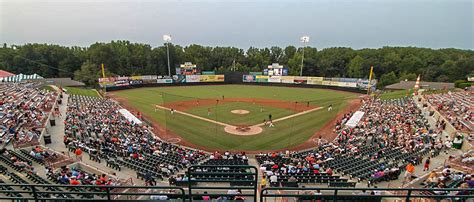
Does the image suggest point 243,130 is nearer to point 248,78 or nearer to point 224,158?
point 224,158

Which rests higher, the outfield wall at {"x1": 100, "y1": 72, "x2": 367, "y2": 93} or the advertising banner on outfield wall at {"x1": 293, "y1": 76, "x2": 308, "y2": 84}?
the advertising banner on outfield wall at {"x1": 293, "y1": 76, "x2": 308, "y2": 84}

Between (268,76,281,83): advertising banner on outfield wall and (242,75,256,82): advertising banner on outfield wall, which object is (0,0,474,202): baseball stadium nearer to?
(268,76,281,83): advertising banner on outfield wall

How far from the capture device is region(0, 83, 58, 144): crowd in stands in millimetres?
18795

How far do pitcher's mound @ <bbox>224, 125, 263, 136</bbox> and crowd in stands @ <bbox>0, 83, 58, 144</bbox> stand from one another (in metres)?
16.1

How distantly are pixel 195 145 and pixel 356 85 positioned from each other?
1868 inches

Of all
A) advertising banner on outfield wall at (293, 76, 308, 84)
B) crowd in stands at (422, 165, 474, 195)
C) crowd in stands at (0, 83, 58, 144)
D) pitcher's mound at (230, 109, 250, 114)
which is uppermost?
advertising banner on outfield wall at (293, 76, 308, 84)

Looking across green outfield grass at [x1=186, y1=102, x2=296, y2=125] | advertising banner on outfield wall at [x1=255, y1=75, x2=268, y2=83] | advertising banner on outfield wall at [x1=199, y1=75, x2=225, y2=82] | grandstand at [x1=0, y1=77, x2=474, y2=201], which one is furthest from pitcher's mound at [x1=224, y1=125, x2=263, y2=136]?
advertising banner on outfield wall at [x1=199, y1=75, x2=225, y2=82]

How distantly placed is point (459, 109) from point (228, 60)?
70.5 metres

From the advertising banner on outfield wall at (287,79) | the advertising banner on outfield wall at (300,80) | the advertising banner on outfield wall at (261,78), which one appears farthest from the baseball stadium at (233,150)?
the advertising banner on outfield wall at (261,78)

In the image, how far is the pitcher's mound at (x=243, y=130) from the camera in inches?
1000

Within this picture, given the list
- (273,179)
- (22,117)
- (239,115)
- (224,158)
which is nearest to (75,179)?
(224,158)

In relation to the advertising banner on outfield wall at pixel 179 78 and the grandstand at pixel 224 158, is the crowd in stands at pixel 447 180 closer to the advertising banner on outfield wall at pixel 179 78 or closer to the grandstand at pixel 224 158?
the grandstand at pixel 224 158

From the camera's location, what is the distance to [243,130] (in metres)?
26.2

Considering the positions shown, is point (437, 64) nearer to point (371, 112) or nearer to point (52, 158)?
point (371, 112)
